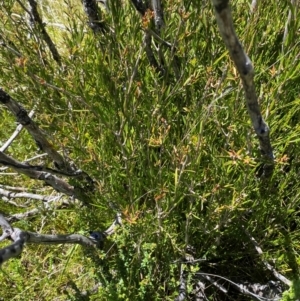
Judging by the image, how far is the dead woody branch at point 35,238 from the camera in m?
0.74

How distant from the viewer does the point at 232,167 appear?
3.82 ft

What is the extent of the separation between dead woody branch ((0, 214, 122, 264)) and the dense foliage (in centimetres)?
4

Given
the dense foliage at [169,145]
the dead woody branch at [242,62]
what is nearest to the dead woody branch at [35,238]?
the dense foliage at [169,145]

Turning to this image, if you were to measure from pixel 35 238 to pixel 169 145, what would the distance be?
432 mm

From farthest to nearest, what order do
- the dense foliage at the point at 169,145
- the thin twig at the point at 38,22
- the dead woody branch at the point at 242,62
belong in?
the thin twig at the point at 38,22 < the dense foliage at the point at 169,145 < the dead woody branch at the point at 242,62

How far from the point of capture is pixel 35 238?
95 centimetres

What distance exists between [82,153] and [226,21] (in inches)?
29.0

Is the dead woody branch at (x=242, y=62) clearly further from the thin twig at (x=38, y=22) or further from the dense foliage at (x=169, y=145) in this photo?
the thin twig at (x=38, y=22)

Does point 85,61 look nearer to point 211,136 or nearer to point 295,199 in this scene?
point 211,136

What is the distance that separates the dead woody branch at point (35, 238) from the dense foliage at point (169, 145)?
1.5 inches

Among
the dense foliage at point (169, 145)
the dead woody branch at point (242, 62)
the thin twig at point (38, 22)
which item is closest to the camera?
the dead woody branch at point (242, 62)

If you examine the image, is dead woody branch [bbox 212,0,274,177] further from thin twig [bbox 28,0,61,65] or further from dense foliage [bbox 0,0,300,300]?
thin twig [bbox 28,0,61,65]

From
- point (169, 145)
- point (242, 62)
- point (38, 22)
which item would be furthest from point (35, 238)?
point (38, 22)

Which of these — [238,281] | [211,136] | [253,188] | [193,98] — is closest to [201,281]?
[238,281]
